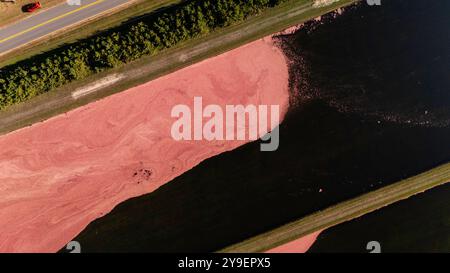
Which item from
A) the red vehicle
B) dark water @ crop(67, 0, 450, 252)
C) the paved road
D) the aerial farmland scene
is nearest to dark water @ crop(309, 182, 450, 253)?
the aerial farmland scene

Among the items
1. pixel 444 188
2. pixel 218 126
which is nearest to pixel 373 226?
pixel 444 188

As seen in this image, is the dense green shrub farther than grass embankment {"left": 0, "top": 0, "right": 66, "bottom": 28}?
No

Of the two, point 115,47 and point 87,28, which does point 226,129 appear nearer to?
point 115,47

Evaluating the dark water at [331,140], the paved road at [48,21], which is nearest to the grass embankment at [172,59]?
the dark water at [331,140]

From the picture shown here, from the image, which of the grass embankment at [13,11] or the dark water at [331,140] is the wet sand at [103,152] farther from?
the grass embankment at [13,11]

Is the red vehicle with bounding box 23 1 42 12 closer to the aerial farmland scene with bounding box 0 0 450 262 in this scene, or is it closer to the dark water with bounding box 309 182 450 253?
the aerial farmland scene with bounding box 0 0 450 262
